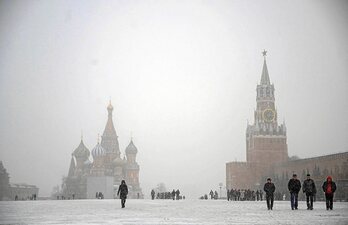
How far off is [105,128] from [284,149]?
142 feet

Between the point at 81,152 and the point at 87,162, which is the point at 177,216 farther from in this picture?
the point at 81,152

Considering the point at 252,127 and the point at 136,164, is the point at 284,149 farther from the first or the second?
the point at 136,164

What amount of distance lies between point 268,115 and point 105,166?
39.2 meters

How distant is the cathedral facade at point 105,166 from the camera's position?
105 meters

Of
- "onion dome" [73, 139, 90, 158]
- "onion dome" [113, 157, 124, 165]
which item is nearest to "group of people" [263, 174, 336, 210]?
"onion dome" [113, 157, 124, 165]

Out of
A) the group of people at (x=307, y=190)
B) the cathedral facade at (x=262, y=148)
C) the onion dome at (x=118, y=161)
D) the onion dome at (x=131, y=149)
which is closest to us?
the group of people at (x=307, y=190)

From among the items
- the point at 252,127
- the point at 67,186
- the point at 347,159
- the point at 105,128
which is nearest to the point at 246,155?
the point at 252,127

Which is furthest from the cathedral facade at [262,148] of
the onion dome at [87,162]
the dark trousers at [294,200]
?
the dark trousers at [294,200]

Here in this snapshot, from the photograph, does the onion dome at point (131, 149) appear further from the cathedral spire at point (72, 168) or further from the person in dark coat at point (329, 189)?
the person in dark coat at point (329, 189)

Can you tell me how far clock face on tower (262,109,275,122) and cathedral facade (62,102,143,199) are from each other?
31944 millimetres

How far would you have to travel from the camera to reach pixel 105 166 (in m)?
111

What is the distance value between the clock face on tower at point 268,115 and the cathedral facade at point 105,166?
105 ft

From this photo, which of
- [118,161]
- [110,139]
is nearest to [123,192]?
[118,161]

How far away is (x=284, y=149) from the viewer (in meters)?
110
